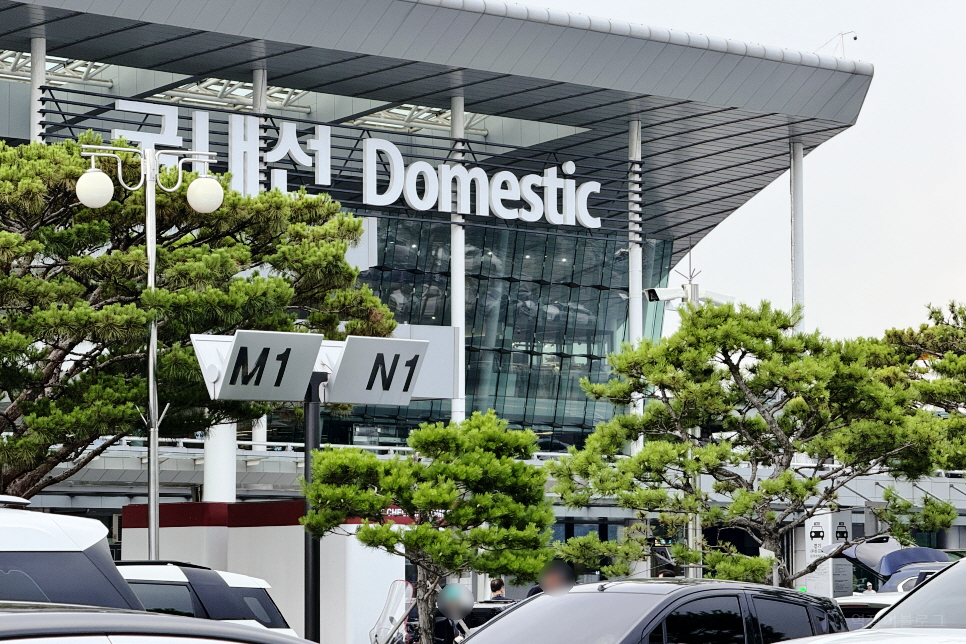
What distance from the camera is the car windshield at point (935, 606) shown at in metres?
6.76

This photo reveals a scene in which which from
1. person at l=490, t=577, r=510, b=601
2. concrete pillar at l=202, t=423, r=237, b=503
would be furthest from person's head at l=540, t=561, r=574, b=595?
concrete pillar at l=202, t=423, r=237, b=503

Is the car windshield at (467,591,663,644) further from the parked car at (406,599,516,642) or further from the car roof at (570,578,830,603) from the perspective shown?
the parked car at (406,599,516,642)

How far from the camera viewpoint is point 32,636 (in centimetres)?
234

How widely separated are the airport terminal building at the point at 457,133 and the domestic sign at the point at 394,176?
7 cm

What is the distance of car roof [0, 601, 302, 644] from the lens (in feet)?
7.73

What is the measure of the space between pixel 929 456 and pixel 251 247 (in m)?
10.9

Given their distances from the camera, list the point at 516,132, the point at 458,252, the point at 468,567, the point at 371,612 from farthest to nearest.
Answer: the point at 516,132 → the point at 458,252 → the point at 371,612 → the point at 468,567

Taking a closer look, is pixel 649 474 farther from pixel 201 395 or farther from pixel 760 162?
pixel 760 162

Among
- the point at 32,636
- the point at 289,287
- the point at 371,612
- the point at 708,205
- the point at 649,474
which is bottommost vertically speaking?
the point at 371,612

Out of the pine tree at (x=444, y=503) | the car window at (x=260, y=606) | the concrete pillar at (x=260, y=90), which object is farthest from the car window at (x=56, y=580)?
the concrete pillar at (x=260, y=90)

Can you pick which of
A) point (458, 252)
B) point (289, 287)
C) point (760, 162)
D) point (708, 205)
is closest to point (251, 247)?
point (289, 287)

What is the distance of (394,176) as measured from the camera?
136 feet

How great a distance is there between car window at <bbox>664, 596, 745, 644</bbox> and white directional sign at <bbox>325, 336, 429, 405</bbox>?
8.76m

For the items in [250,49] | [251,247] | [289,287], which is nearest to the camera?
[289,287]
